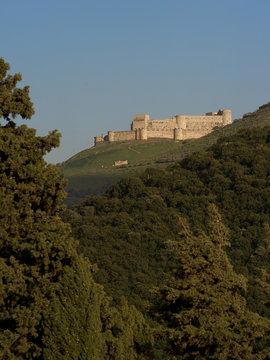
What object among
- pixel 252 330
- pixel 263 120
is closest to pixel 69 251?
pixel 252 330

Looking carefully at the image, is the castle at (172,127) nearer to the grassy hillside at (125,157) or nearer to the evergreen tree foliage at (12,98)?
the grassy hillside at (125,157)

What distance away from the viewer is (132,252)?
40.2m

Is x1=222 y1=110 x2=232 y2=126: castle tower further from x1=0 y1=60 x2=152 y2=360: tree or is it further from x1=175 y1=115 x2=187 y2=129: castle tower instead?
x1=0 y1=60 x2=152 y2=360: tree

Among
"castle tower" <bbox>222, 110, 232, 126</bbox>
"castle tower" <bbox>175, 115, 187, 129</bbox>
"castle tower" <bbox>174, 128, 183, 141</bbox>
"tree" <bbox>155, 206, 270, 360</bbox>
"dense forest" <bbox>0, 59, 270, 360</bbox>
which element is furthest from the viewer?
"castle tower" <bbox>175, 115, 187, 129</bbox>

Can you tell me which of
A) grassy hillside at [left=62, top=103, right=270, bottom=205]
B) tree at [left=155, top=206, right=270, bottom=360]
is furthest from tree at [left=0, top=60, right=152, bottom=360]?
grassy hillside at [left=62, top=103, right=270, bottom=205]

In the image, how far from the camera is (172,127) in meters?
138

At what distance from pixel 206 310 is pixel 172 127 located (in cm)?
12050

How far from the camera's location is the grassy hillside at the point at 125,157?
336 ft

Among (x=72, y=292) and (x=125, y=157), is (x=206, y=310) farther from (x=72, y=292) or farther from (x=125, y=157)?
(x=125, y=157)

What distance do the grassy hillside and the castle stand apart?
3.93 m

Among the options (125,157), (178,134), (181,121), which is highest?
(181,121)

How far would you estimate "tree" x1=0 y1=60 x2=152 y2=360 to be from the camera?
48.5 ft

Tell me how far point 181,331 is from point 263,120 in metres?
82.5

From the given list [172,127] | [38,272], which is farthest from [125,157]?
[38,272]
